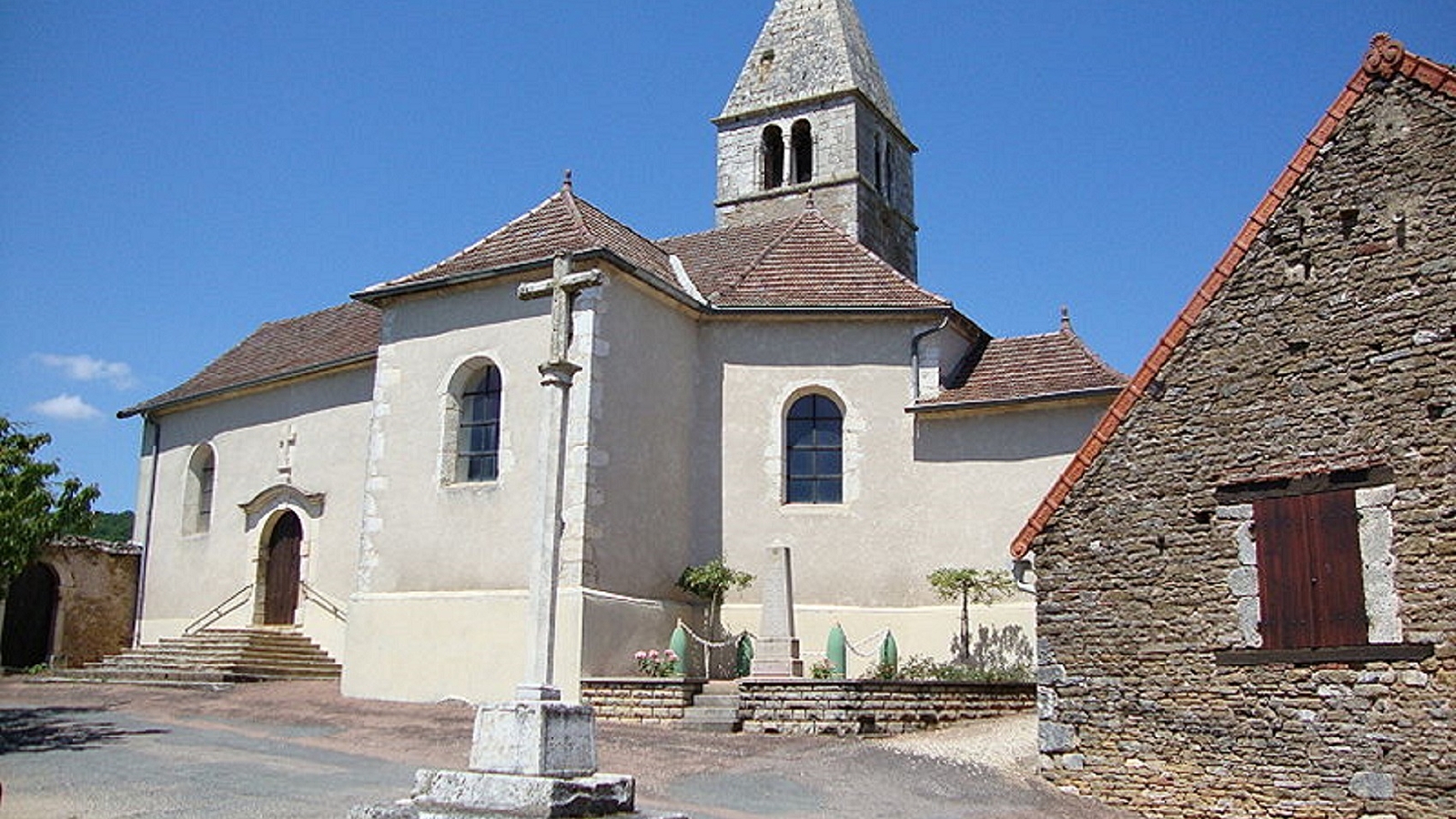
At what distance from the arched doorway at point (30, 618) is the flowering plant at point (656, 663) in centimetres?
1446

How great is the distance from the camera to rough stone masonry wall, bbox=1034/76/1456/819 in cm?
1030

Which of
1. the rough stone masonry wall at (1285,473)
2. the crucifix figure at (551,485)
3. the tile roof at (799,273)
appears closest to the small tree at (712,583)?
the tile roof at (799,273)

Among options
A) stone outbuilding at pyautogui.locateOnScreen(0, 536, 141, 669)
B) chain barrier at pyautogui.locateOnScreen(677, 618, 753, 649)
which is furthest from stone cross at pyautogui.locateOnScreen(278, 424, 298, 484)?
chain barrier at pyautogui.locateOnScreen(677, 618, 753, 649)

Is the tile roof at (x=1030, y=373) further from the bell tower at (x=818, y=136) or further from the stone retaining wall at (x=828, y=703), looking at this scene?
the bell tower at (x=818, y=136)

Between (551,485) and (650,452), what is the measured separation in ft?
30.9

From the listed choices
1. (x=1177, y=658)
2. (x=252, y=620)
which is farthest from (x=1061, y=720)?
(x=252, y=620)

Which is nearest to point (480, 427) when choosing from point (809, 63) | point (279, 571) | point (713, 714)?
point (713, 714)

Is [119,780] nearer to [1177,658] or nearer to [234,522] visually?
[1177,658]

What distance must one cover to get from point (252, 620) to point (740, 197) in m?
14.4

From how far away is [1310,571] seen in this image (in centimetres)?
1086

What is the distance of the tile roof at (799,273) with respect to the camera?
65.0 feet

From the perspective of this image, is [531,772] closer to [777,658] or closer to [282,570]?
[777,658]

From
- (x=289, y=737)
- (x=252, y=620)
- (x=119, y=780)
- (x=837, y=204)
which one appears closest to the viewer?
(x=119, y=780)

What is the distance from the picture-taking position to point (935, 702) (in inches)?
590
